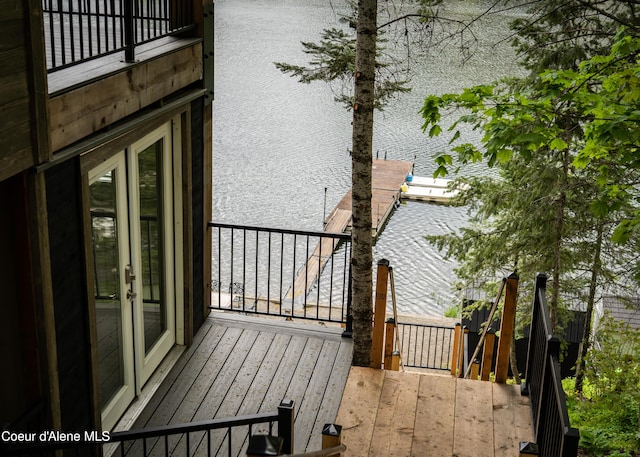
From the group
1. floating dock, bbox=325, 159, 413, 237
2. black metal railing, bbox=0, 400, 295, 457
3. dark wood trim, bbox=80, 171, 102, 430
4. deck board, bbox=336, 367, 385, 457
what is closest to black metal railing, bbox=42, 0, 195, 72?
dark wood trim, bbox=80, 171, 102, 430

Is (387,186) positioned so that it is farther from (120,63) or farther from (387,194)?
(120,63)

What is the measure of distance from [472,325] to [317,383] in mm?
14228

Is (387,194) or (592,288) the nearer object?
(592,288)

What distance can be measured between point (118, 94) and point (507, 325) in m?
3.40

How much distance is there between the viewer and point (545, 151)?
13.2 m

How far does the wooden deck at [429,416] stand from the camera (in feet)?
16.4

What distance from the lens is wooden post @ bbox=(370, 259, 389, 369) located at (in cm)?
577

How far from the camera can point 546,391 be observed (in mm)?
4625

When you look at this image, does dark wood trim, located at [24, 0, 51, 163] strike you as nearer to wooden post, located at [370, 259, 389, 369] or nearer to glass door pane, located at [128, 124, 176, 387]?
glass door pane, located at [128, 124, 176, 387]

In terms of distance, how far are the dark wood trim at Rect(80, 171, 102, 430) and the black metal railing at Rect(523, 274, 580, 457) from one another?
9.22 feet

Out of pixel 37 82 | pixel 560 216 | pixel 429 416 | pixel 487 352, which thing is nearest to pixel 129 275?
pixel 37 82

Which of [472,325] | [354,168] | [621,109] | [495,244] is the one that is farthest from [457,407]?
[472,325]

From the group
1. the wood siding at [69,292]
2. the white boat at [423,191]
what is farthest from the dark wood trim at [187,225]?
the white boat at [423,191]

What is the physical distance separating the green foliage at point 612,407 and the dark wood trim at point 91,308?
4.45m
